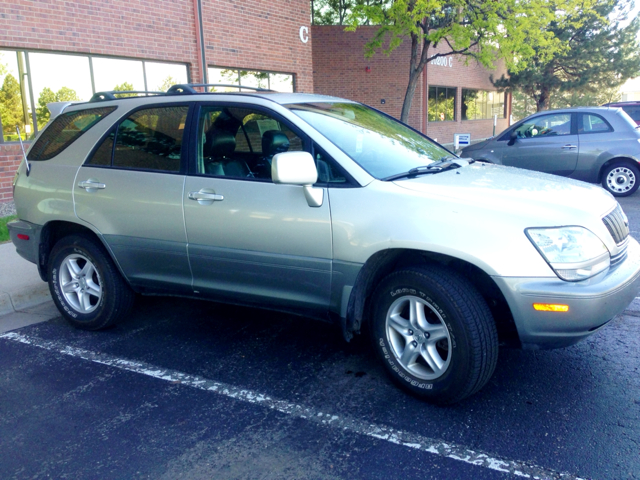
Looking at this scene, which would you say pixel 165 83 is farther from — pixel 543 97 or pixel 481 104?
pixel 543 97

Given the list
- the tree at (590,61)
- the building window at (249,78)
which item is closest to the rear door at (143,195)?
the building window at (249,78)

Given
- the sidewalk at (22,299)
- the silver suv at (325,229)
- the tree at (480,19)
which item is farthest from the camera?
the tree at (480,19)

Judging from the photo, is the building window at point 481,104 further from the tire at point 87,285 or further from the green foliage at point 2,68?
the tire at point 87,285

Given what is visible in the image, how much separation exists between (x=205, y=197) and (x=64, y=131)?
177cm

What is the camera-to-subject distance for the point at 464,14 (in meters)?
17.8

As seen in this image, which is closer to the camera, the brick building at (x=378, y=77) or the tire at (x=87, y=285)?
the tire at (x=87, y=285)

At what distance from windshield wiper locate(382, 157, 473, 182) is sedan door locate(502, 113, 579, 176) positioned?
6645mm

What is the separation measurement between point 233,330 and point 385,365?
A: 5.31ft

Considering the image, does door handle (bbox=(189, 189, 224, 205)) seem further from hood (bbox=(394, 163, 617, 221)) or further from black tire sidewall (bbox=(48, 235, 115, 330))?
hood (bbox=(394, 163, 617, 221))

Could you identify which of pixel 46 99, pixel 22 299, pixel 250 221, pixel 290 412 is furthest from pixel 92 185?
pixel 46 99

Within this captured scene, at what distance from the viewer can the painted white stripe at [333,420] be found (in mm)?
2809

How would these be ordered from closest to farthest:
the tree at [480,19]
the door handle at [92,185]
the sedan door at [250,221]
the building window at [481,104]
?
the sedan door at [250,221] < the door handle at [92,185] < the tree at [480,19] < the building window at [481,104]

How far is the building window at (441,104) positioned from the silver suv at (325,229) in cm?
2231

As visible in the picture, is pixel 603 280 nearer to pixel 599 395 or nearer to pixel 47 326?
pixel 599 395
